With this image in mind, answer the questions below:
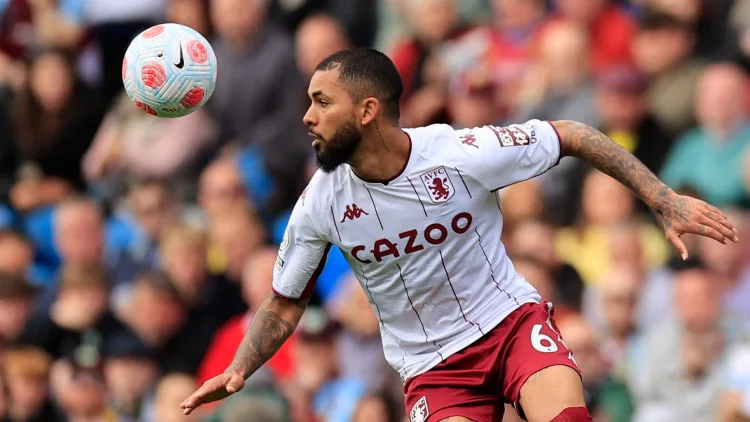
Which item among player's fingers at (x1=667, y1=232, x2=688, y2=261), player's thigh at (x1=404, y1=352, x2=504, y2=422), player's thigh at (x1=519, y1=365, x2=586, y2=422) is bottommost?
player's thigh at (x1=404, y1=352, x2=504, y2=422)

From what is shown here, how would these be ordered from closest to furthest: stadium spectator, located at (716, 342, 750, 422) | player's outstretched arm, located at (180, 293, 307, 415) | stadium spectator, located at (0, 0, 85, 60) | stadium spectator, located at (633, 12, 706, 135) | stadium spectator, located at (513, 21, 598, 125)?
player's outstretched arm, located at (180, 293, 307, 415), stadium spectator, located at (716, 342, 750, 422), stadium spectator, located at (633, 12, 706, 135), stadium spectator, located at (513, 21, 598, 125), stadium spectator, located at (0, 0, 85, 60)

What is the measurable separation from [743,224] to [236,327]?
4337mm

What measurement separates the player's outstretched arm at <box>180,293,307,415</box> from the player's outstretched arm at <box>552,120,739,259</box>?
5.54ft

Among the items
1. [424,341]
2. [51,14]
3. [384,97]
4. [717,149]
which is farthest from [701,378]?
[51,14]

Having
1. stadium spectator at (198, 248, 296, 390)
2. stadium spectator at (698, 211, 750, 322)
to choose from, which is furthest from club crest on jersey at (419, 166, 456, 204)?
stadium spectator at (198, 248, 296, 390)

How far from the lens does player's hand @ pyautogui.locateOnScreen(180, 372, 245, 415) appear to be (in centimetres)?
688

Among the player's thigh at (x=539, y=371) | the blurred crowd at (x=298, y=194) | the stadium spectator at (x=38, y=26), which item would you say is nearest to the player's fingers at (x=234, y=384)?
the player's thigh at (x=539, y=371)

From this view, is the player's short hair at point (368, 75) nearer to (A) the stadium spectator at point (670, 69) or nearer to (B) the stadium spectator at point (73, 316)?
(A) the stadium spectator at point (670, 69)

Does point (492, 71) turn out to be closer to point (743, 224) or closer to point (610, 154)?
point (743, 224)

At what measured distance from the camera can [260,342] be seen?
7.36 meters

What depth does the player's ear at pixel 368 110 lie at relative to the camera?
7.06m

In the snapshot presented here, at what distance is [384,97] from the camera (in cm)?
715

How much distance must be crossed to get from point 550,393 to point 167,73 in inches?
102

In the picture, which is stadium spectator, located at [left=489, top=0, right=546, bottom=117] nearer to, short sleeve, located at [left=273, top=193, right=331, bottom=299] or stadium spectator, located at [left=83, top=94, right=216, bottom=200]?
stadium spectator, located at [left=83, top=94, right=216, bottom=200]
